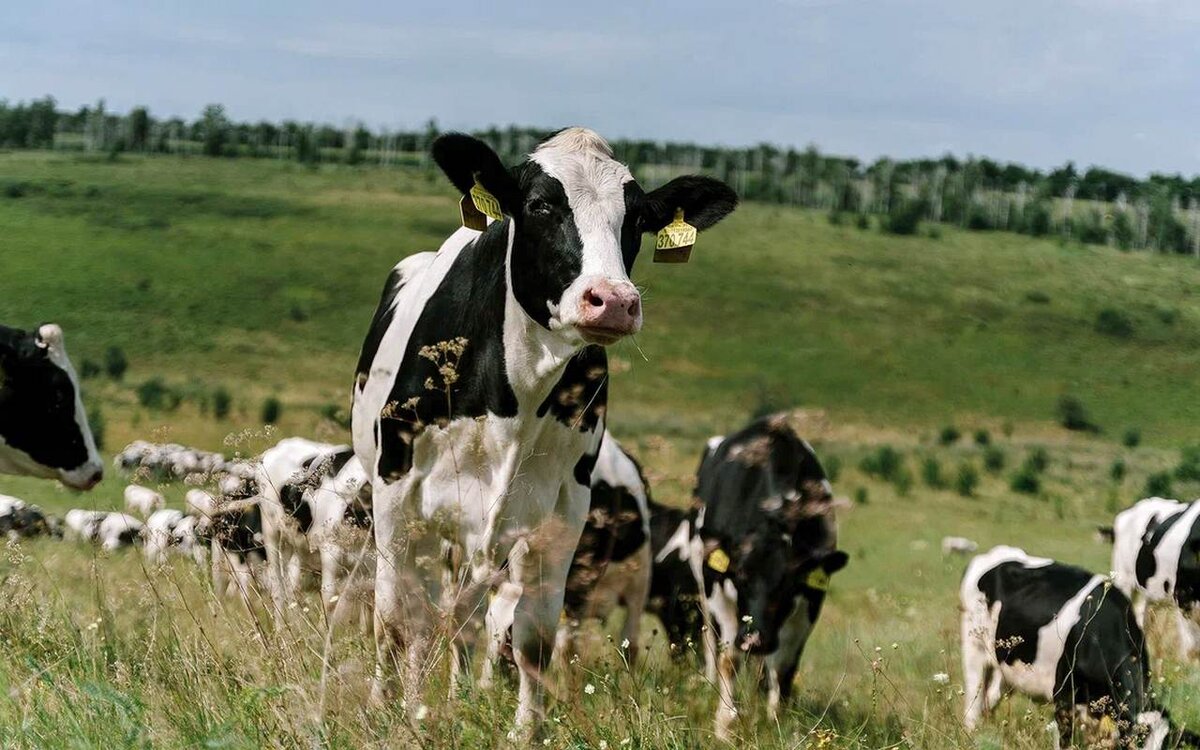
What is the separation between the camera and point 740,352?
12606 centimetres

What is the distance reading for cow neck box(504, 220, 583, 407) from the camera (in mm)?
6254

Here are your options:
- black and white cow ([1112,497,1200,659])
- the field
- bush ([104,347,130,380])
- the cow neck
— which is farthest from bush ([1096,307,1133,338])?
the cow neck

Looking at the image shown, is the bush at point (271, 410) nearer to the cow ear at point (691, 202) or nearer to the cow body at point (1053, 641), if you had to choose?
the cow body at point (1053, 641)

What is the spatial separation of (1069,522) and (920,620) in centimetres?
3670

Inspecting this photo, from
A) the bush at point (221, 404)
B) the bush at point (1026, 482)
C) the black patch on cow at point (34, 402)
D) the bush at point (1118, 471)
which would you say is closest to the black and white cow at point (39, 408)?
the black patch on cow at point (34, 402)

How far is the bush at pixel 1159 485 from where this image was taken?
61906 millimetres

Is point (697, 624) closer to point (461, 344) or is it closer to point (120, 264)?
point (461, 344)

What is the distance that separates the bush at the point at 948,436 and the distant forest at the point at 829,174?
38.0 meters

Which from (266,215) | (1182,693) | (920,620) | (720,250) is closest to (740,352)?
(720,250)

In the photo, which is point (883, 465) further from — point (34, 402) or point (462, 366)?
point (462, 366)

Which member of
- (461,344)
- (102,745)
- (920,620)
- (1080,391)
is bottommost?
(1080,391)

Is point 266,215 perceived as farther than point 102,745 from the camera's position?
Yes

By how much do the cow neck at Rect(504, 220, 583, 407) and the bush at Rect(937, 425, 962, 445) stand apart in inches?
3704

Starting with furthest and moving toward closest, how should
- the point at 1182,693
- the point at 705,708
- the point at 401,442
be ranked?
the point at 1182,693 < the point at 705,708 < the point at 401,442
